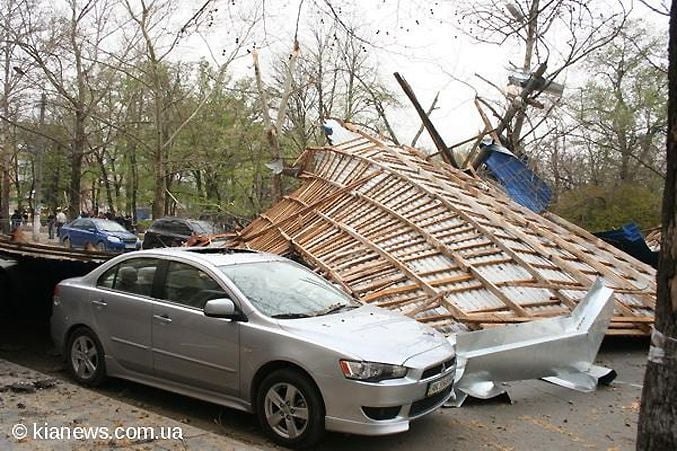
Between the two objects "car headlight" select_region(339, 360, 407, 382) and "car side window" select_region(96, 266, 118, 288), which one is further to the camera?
"car side window" select_region(96, 266, 118, 288)

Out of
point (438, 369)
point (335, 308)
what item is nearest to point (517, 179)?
point (335, 308)

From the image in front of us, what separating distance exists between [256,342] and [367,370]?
964 mm

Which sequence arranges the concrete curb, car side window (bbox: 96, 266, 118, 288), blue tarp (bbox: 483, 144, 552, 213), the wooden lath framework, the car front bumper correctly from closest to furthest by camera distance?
1. the concrete curb
2. the car front bumper
3. car side window (bbox: 96, 266, 118, 288)
4. the wooden lath framework
5. blue tarp (bbox: 483, 144, 552, 213)

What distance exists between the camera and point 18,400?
16.5 ft

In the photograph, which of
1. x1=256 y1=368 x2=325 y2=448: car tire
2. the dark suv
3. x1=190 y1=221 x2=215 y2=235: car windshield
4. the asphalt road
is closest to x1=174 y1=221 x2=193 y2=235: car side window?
the dark suv

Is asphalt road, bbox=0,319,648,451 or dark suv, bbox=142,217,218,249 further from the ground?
dark suv, bbox=142,217,218,249

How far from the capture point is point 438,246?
340 inches

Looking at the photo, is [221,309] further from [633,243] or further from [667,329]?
[633,243]

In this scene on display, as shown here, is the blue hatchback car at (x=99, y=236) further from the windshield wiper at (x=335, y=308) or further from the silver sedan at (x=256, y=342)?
the windshield wiper at (x=335, y=308)

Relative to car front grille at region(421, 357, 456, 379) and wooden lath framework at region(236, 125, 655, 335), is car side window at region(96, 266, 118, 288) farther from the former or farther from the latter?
car front grille at region(421, 357, 456, 379)

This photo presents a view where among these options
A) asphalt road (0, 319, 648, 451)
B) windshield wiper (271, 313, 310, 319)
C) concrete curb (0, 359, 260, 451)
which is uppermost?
windshield wiper (271, 313, 310, 319)

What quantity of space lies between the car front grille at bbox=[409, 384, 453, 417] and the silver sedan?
0.01 meters

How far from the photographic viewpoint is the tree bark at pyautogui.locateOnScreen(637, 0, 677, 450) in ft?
10.2

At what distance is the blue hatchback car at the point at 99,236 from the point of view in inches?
906
